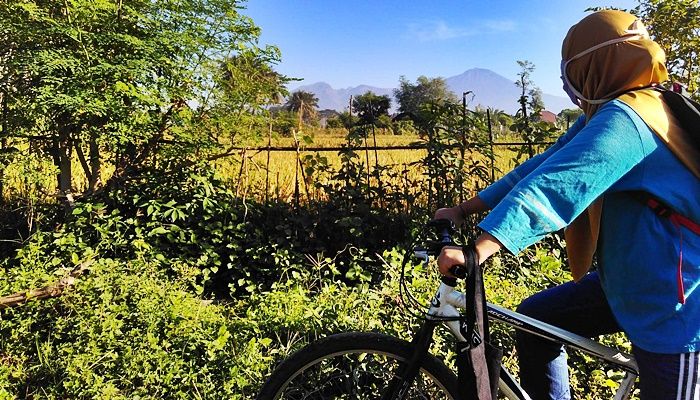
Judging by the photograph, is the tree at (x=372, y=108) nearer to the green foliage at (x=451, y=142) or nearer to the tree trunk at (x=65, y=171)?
the green foliage at (x=451, y=142)

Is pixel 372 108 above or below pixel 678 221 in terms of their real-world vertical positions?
above

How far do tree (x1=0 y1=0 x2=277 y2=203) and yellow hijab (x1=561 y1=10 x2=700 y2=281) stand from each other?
→ 3.30 m

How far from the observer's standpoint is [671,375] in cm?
149

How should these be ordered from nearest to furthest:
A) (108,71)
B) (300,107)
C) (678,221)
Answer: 1. (678,221)
2. (108,71)
3. (300,107)

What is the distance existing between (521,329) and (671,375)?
1.72 ft

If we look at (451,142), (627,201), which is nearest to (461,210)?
(627,201)

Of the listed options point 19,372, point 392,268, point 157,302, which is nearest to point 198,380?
point 157,302

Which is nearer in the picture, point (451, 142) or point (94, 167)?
point (94, 167)

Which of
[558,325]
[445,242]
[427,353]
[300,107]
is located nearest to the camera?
[445,242]

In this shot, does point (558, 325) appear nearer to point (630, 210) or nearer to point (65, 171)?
point (630, 210)

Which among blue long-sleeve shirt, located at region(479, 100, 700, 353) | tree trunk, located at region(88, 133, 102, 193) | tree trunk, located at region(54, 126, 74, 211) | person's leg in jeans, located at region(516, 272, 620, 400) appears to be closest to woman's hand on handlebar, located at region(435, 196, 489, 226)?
person's leg in jeans, located at region(516, 272, 620, 400)

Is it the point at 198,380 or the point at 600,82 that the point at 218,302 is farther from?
the point at 600,82

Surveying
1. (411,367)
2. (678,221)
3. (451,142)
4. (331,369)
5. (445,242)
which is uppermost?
(451,142)

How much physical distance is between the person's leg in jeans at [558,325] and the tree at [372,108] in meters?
3.52
